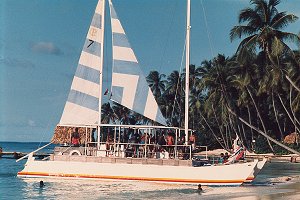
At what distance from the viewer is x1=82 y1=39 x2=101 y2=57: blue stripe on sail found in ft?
99.8

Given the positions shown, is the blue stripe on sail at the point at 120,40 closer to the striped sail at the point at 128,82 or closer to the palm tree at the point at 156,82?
the striped sail at the point at 128,82

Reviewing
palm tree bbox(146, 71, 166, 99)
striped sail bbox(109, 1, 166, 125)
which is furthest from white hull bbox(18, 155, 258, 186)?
palm tree bbox(146, 71, 166, 99)

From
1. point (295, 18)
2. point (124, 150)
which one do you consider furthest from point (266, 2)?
point (124, 150)

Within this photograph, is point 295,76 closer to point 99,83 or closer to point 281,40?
point 281,40

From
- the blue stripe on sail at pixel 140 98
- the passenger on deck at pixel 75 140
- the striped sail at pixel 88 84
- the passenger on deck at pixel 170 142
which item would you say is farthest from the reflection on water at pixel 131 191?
the blue stripe on sail at pixel 140 98

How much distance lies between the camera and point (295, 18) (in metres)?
47.2

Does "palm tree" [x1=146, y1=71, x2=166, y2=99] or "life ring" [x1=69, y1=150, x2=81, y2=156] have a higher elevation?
"palm tree" [x1=146, y1=71, x2=166, y2=99]

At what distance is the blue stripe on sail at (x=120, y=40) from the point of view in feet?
98.3

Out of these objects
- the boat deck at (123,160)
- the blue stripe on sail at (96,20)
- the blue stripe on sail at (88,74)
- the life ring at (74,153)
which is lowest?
the boat deck at (123,160)

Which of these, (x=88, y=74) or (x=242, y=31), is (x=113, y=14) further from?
(x=242, y=31)

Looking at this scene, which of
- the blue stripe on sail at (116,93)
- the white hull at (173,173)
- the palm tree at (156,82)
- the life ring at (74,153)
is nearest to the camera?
the white hull at (173,173)

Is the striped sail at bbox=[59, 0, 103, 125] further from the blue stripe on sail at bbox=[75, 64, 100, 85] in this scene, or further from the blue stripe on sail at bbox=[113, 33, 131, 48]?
the blue stripe on sail at bbox=[113, 33, 131, 48]

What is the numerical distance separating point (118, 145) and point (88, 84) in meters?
4.26

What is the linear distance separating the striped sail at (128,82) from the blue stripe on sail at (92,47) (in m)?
1.10
